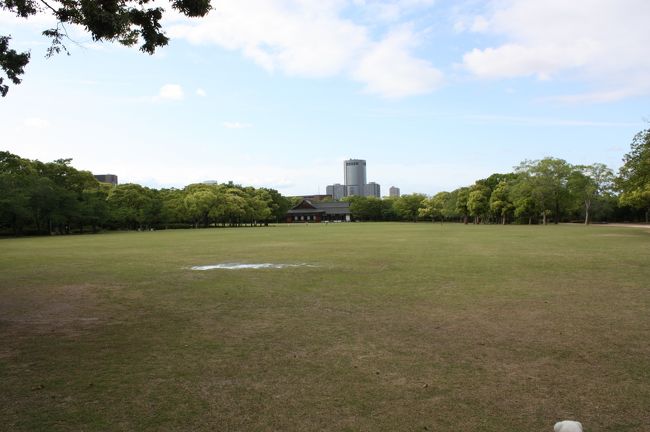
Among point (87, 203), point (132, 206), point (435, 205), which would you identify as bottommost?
point (435, 205)

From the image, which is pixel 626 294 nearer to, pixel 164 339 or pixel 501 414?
pixel 501 414

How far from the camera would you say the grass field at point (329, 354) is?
14.1 ft

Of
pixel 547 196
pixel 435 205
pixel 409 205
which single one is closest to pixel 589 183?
pixel 547 196

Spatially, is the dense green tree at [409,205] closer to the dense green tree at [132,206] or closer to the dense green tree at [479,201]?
the dense green tree at [479,201]

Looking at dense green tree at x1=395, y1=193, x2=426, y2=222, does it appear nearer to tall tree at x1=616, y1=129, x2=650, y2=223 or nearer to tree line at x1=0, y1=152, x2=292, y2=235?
tree line at x1=0, y1=152, x2=292, y2=235

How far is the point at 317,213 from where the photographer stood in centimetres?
11625

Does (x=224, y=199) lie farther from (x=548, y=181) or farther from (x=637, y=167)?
(x=637, y=167)

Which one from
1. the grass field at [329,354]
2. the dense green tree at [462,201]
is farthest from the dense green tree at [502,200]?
the grass field at [329,354]

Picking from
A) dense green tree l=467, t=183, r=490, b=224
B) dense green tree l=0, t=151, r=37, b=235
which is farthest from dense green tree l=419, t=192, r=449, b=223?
dense green tree l=0, t=151, r=37, b=235

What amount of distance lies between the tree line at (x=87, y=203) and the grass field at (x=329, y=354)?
134 ft

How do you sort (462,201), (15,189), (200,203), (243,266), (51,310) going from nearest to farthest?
(51,310) < (243,266) < (15,189) < (200,203) < (462,201)

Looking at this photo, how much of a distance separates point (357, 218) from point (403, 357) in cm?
10444

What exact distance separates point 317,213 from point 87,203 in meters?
67.5

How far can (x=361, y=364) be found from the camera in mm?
5719
